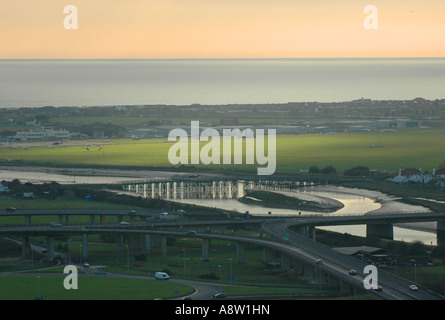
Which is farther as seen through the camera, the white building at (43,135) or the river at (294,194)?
the white building at (43,135)

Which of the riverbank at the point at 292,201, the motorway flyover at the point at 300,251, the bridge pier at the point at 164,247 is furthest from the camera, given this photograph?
the riverbank at the point at 292,201

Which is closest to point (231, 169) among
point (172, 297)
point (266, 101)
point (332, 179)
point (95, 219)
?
point (332, 179)

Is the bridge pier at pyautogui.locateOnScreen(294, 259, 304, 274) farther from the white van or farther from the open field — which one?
the open field

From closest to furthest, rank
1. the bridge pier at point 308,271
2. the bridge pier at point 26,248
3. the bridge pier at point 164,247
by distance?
the bridge pier at point 308,271 < the bridge pier at point 164,247 < the bridge pier at point 26,248

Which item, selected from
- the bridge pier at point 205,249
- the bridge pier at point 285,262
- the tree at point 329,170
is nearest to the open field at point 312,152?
the tree at point 329,170

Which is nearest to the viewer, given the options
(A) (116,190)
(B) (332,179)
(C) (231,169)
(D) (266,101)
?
(A) (116,190)

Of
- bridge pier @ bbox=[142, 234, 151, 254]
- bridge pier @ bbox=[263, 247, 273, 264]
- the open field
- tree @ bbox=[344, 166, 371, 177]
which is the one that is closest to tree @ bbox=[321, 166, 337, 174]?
tree @ bbox=[344, 166, 371, 177]

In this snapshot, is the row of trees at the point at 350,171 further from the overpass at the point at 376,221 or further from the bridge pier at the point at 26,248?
the bridge pier at the point at 26,248

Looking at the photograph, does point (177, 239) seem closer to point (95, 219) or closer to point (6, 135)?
point (95, 219)
